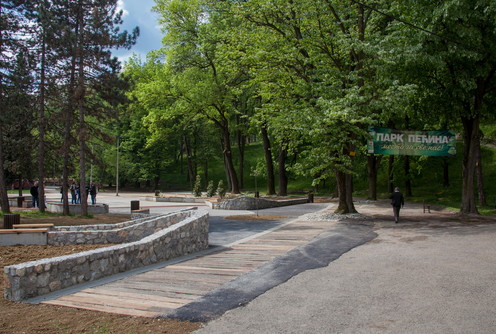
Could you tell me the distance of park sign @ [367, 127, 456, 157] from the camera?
21.4 metres

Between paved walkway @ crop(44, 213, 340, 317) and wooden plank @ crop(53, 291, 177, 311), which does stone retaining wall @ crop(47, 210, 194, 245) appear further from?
wooden plank @ crop(53, 291, 177, 311)

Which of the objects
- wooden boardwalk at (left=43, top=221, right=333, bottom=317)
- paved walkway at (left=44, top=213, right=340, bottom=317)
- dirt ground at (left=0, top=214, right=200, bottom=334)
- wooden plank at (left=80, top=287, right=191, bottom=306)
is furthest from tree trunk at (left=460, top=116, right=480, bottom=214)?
dirt ground at (left=0, top=214, right=200, bottom=334)

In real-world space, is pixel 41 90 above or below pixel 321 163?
above

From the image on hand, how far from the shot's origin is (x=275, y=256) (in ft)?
35.4

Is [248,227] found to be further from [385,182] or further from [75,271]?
[385,182]

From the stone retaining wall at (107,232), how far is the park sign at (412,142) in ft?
36.9

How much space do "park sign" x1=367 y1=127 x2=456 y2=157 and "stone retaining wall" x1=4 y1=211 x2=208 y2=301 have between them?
488 inches

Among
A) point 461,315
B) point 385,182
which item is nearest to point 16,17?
point 461,315

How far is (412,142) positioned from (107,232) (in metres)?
15.7

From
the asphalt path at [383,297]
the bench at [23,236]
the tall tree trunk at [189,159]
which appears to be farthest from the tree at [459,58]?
the tall tree trunk at [189,159]

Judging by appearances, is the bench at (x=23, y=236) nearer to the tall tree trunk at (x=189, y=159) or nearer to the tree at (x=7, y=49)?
the tree at (x=7, y=49)

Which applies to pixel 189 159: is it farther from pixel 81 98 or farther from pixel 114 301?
pixel 114 301

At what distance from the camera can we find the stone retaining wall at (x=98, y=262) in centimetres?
682

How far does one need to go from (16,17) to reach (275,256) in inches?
722
